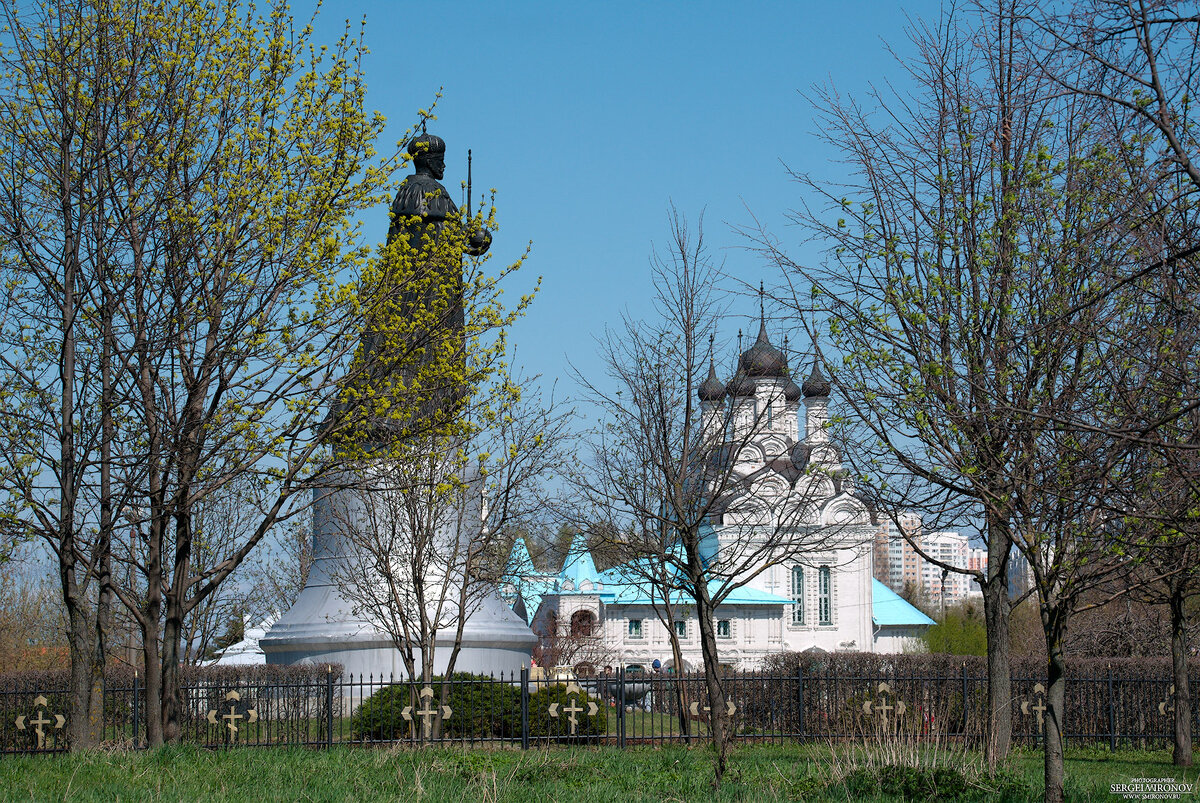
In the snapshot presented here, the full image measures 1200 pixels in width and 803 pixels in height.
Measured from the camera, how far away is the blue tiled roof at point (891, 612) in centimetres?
5575

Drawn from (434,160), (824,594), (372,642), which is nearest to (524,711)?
(372,642)

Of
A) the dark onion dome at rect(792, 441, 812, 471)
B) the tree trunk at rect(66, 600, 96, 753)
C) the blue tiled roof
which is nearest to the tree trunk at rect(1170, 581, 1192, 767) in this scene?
the dark onion dome at rect(792, 441, 812, 471)

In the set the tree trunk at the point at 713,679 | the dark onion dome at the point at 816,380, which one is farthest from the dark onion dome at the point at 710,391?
the tree trunk at the point at 713,679

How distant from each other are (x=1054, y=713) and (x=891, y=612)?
1961 inches

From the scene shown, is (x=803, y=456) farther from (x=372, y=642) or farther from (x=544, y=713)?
(x=372, y=642)

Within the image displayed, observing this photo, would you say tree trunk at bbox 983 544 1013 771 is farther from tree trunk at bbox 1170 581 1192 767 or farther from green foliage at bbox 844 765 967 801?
tree trunk at bbox 1170 581 1192 767

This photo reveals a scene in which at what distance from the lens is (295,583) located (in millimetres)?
34906

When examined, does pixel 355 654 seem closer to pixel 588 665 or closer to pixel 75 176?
pixel 75 176

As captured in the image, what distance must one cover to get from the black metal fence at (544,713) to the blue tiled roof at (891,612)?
3445 cm

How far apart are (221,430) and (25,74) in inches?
146

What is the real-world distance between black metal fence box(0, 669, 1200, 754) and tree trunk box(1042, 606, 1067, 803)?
4381mm

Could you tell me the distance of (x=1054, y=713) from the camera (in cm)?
892

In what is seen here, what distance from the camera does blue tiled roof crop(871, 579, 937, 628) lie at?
5575cm

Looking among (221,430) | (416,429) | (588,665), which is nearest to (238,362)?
(221,430)
